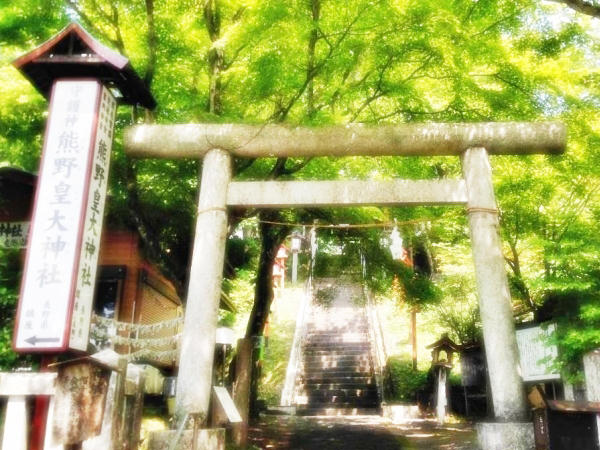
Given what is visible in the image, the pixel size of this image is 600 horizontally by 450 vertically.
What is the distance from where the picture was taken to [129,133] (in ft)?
23.6

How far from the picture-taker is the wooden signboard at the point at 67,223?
5.19 meters

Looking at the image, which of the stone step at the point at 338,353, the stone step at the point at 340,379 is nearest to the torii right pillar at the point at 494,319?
the stone step at the point at 340,379

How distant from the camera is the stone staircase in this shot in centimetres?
1519

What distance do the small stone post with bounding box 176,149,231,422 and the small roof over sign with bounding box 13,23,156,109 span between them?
1.60 metres

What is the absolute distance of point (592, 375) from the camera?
6.79 metres

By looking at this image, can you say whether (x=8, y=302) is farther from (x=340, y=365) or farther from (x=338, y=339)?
(x=338, y=339)

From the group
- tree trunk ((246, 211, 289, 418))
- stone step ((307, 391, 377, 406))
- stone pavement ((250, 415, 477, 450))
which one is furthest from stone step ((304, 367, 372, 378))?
tree trunk ((246, 211, 289, 418))

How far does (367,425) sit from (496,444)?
24.9 ft

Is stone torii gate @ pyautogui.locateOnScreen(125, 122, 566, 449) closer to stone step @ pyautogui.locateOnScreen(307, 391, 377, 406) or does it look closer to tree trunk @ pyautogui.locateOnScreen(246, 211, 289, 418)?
tree trunk @ pyautogui.locateOnScreen(246, 211, 289, 418)

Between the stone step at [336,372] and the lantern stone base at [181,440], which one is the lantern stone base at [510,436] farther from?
the stone step at [336,372]

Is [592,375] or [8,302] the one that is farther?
[8,302]

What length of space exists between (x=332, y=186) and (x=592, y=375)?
14.5 ft

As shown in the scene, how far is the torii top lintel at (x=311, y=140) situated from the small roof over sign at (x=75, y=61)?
2.96 ft

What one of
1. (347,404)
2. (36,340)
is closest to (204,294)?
(36,340)
